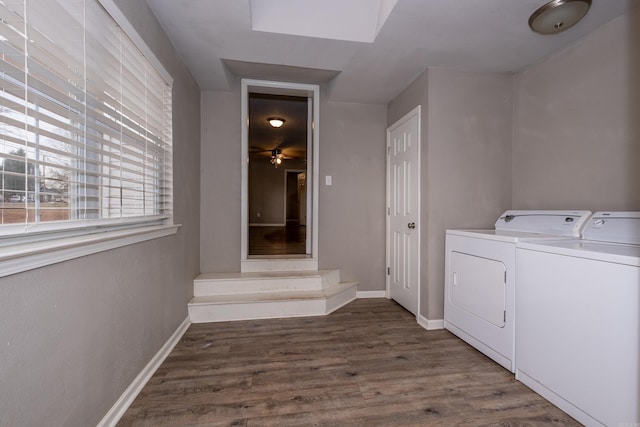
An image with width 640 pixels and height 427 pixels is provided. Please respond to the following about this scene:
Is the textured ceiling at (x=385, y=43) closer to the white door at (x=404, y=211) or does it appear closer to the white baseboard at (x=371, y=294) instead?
the white door at (x=404, y=211)

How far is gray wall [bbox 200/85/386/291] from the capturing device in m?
3.16

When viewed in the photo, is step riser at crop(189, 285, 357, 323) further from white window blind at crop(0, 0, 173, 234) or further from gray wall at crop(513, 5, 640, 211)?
gray wall at crop(513, 5, 640, 211)

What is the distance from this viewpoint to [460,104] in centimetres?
259

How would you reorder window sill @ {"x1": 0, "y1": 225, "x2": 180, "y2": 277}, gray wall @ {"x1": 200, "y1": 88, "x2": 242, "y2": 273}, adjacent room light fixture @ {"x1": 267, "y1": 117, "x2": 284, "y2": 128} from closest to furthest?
window sill @ {"x1": 0, "y1": 225, "x2": 180, "y2": 277}, gray wall @ {"x1": 200, "y1": 88, "x2": 242, "y2": 273}, adjacent room light fixture @ {"x1": 267, "y1": 117, "x2": 284, "y2": 128}

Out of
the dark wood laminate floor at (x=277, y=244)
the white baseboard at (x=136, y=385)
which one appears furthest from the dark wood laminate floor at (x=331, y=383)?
the dark wood laminate floor at (x=277, y=244)

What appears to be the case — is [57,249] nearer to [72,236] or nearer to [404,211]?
[72,236]

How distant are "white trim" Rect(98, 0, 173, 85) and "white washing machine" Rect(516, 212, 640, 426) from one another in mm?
2543

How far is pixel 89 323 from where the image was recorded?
4.06 ft

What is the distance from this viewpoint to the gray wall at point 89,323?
91cm

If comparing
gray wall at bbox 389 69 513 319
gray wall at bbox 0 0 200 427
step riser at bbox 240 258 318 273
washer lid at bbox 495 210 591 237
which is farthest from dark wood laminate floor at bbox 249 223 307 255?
washer lid at bbox 495 210 591 237

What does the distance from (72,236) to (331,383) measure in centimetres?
153

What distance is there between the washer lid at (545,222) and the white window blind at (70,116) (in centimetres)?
271

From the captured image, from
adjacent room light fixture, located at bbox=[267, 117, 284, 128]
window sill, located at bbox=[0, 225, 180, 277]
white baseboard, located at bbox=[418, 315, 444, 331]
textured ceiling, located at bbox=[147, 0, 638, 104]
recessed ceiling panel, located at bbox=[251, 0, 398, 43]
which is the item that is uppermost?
adjacent room light fixture, located at bbox=[267, 117, 284, 128]

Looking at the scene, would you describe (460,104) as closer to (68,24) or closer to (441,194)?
(441,194)
